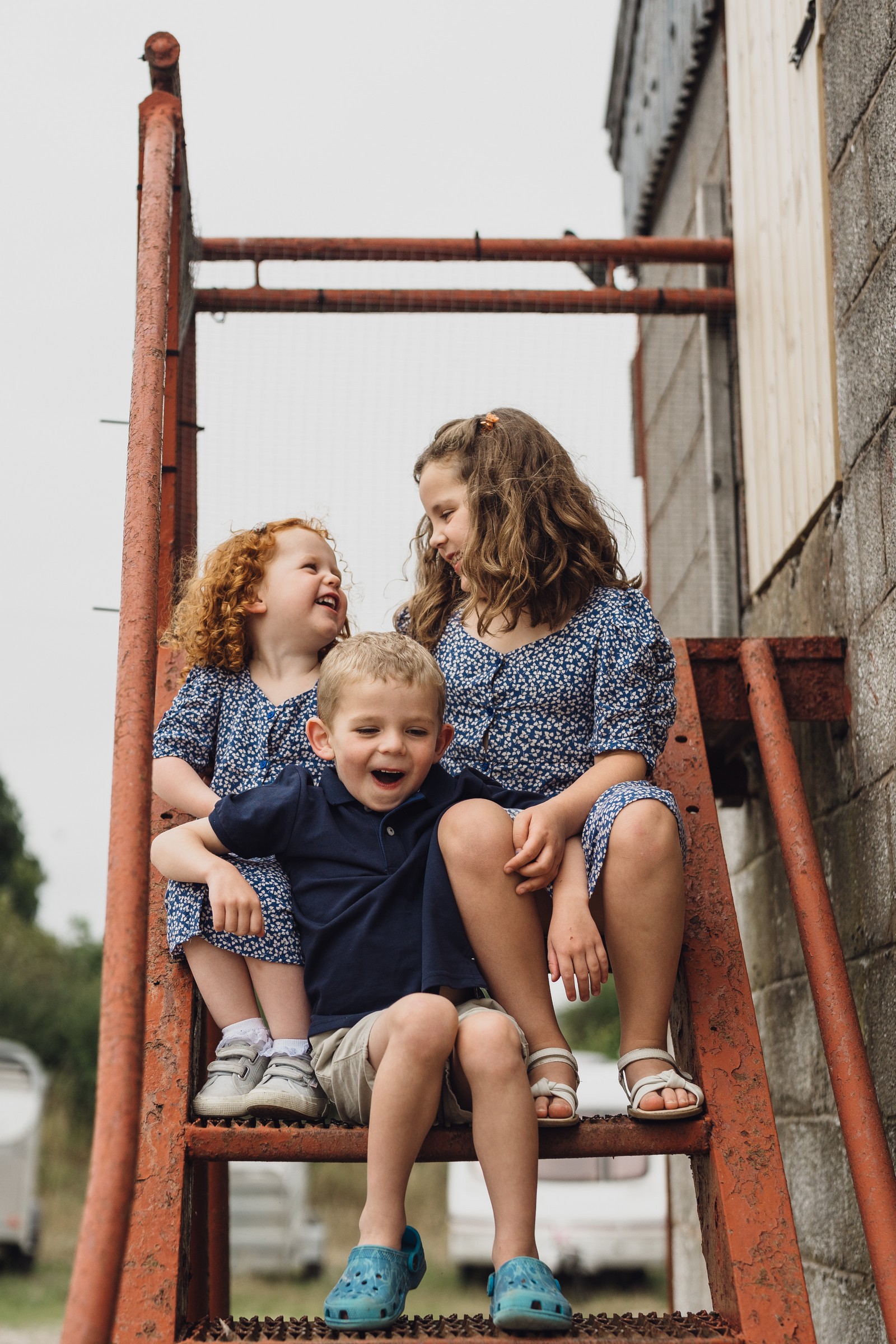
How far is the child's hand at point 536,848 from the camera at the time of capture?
2135 mm

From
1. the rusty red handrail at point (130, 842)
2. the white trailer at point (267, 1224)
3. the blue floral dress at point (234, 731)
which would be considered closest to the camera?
the rusty red handrail at point (130, 842)

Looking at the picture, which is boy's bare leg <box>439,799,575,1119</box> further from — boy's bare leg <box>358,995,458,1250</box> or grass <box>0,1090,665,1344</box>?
grass <box>0,1090,665,1344</box>

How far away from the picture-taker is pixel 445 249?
12.9 ft

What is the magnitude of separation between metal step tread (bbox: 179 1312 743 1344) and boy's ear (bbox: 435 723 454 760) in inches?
35.3

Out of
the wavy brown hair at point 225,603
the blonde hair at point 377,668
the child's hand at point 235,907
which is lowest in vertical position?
the child's hand at point 235,907

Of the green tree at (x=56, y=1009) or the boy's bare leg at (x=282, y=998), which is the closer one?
the boy's bare leg at (x=282, y=998)

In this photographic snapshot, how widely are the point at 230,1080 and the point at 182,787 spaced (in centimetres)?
56

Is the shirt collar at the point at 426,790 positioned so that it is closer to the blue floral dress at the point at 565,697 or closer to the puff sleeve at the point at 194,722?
the blue floral dress at the point at 565,697

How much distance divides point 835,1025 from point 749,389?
7.12ft

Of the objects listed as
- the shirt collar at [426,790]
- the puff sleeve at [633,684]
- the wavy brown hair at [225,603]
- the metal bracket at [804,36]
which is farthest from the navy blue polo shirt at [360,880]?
the metal bracket at [804,36]

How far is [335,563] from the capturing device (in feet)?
9.29

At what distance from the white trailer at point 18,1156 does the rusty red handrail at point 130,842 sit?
1232 cm

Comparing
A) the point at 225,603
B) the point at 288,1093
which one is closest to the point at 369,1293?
the point at 288,1093

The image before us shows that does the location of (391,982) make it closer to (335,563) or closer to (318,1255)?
(335,563)
